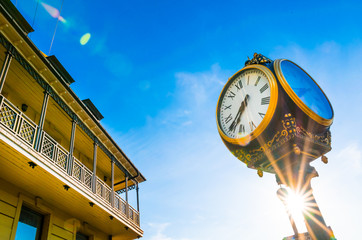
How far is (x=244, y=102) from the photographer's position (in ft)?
12.5

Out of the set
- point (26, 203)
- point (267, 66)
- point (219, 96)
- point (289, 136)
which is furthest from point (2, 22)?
point (289, 136)

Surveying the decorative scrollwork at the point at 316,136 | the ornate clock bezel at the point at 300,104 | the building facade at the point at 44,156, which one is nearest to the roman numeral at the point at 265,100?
the ornate clock bezel at the point at 300,104

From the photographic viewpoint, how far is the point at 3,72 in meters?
7.51

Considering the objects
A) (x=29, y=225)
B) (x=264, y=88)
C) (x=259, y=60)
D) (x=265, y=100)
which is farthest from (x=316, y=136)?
(x=29, y=225)

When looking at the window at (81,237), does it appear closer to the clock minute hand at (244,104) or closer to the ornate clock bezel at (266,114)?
the ornate clock bezel at (266,114)

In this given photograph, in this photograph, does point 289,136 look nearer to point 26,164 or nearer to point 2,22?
point 26,164

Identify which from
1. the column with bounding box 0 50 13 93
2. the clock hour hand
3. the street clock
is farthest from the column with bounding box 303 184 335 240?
the column with bounding box 0 50 13 93

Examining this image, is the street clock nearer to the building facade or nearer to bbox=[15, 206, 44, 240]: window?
the building facade

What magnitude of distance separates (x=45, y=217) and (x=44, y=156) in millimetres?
3012

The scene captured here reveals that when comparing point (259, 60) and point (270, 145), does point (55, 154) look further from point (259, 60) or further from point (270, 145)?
point (270, 145)

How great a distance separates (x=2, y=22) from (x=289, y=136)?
839cm

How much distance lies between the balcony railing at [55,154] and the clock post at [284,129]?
627 cm

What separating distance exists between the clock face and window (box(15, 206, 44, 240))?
26.5 feet

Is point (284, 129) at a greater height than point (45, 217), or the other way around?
point (45, 217)
